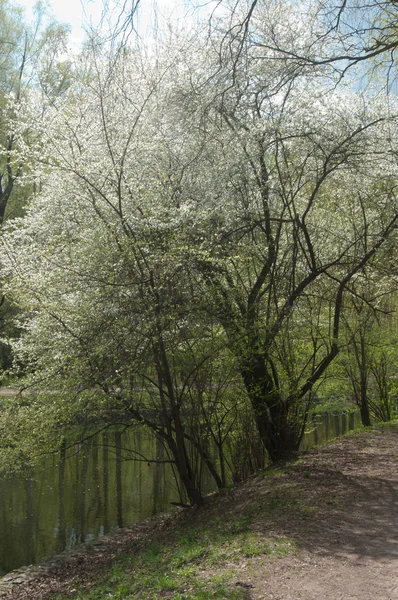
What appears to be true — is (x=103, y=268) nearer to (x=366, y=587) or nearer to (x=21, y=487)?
(x=366, y=587)

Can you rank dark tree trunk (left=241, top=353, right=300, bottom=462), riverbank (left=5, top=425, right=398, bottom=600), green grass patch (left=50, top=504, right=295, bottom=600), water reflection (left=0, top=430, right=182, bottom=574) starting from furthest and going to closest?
water reflection (left=0, top=430, right=182, bottom=574)
dark tree trunk (left=241, top=353, right=300, bottom=462)
green grass patch (left=50, top=504, right=295, bottom=600)
riverbank (left=5, top=425, right=398, bottom=600)

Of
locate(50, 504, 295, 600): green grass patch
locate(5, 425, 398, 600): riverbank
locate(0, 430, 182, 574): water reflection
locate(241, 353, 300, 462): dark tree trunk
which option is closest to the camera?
locate(5, 425, 398, 600): riverbank

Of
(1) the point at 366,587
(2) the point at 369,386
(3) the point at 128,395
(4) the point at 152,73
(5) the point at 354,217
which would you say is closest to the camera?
(1) the point at 366,587

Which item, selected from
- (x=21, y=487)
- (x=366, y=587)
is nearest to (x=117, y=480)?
(x=21, y=487)

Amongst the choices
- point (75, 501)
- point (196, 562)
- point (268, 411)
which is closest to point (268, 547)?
point (196, 562)

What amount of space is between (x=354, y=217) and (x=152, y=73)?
178 inches

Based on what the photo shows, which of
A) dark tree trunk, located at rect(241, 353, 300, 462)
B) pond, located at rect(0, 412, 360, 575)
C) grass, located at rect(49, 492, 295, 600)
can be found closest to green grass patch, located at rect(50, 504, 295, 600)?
grass, located at rect(49, 492, 295, 600)

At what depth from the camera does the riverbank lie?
4742 millimetres

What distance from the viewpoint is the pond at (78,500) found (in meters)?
9.63

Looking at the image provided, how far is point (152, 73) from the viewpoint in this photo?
31.3 feet

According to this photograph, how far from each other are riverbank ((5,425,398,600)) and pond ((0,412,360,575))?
1078 mm

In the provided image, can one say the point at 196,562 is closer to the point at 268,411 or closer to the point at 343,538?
the point at 343,538

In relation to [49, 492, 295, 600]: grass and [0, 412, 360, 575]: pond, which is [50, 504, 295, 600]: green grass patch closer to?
[49, 492, 295, 600]: grass

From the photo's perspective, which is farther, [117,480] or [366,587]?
[117,480]
